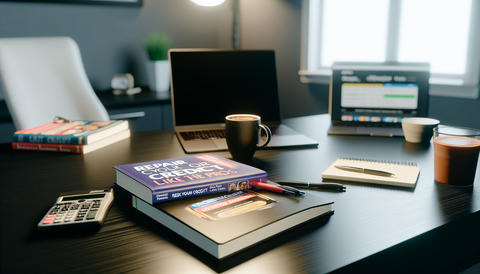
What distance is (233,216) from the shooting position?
55cm

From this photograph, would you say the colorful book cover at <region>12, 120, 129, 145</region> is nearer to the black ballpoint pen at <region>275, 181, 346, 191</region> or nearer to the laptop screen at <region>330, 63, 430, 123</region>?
the black ballpoint pen at <region>275, 181, 346, 191</region>

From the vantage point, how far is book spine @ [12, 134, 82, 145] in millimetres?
1029

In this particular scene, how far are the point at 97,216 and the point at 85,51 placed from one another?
232cm

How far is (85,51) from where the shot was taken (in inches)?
103

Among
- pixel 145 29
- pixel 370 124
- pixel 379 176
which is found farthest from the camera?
pixel 145 29

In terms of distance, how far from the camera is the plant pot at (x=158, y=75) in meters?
2.62

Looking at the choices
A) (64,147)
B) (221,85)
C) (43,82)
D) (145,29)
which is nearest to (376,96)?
(221,85)

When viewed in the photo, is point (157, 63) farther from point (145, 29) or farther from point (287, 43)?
point (287, 43)

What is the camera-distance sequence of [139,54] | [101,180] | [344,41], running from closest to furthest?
[101,180] → [344,41] → [139,54]

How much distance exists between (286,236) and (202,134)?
2.30 feet

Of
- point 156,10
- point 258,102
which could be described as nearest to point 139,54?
point 156,10

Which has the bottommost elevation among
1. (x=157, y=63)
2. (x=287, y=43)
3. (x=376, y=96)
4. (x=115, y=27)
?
(x=376, y=96)

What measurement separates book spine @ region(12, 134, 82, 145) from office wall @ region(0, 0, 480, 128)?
1637 millimetres

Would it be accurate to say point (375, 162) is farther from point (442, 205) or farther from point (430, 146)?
point (430, 146)
